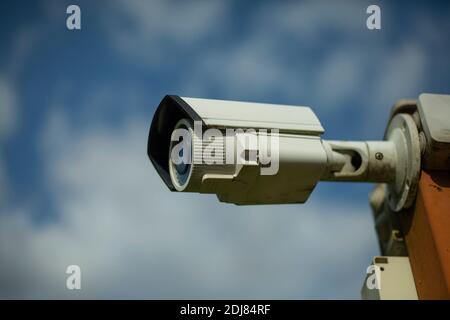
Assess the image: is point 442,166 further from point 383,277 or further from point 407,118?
point 383,277

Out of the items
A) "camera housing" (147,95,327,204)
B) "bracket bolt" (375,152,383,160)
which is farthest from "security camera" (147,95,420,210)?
"bracket bolt" (375,152,383,160)

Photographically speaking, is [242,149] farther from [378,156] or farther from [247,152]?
[378,156]

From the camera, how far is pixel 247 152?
10.6 ft

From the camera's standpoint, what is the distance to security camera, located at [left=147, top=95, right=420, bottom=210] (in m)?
3.22

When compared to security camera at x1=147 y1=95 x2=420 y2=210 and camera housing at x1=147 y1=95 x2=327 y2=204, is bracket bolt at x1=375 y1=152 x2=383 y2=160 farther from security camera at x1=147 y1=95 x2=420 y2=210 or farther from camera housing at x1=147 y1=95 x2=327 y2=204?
camera housing at x1=147 y1=95 x2=327 y2=204

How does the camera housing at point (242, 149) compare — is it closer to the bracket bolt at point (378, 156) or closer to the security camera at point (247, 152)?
the security camera at point (247, 152)

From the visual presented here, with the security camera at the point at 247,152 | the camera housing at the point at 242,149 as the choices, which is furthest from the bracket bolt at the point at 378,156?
the camera housing at the point at 242,149

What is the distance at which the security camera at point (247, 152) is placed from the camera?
3.22 meters

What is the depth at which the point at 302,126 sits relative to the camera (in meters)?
3.56

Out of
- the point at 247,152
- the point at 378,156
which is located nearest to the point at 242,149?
the point at 247,152

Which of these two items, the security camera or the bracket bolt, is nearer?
the security camera
